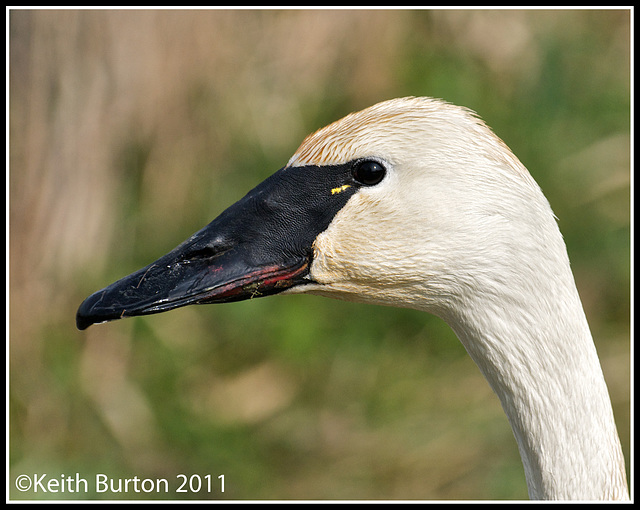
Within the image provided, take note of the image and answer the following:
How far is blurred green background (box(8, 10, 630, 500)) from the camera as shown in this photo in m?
4.36

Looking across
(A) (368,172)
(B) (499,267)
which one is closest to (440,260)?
(B) (499,267)

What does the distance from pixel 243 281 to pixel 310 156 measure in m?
0.43

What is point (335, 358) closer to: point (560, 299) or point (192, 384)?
point (192, 384)

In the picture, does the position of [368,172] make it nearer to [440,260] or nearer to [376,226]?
[376,226]

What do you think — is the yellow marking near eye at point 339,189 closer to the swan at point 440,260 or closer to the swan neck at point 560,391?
the swan at point 440,260

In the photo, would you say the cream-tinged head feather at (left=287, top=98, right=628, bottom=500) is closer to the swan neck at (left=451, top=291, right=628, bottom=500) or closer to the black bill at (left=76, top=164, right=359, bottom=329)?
the swan neck at (left=451, top=291, right=628, bottom=500)

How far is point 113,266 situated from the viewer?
4.72 m

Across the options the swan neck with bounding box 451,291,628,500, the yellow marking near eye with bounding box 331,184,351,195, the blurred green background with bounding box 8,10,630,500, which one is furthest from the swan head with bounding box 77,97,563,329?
the blurred green background with bounding box 8,10,630,500

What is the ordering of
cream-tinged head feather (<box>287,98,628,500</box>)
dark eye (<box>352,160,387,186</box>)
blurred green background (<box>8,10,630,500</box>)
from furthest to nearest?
blurred green background (<box>8,10,630,500</box>) < dark eye (<box>352,160,387,186</box>) < cream-tinged head feather (<box>287,98,628,500</box>)

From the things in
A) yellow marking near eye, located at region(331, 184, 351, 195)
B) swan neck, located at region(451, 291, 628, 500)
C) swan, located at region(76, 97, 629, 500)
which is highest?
yellow marking near eye, located at region(331, 184, 351, 195)

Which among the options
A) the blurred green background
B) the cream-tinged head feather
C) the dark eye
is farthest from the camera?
the blurred green background

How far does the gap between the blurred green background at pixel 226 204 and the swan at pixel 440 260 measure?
241 cm

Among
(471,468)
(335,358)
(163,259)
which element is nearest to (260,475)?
(335,358)

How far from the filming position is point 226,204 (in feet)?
16.5
